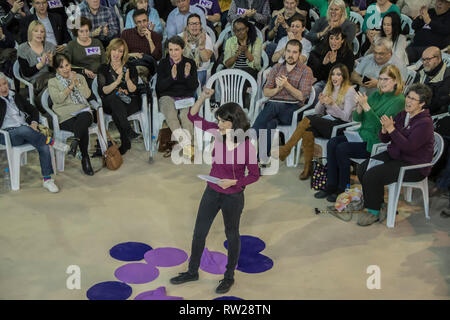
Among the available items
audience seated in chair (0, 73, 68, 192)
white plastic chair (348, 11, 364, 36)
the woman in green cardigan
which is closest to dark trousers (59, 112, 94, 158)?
audience seated in chair (0, 73, 68, 192)

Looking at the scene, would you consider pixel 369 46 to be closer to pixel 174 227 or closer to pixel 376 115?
pixel 376 115

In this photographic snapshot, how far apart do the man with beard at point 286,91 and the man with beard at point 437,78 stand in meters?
1.11

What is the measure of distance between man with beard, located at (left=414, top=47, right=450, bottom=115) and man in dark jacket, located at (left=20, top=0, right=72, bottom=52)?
160 inches

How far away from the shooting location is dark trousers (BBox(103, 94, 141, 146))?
574 centimetres

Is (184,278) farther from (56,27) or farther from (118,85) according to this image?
(56,27)

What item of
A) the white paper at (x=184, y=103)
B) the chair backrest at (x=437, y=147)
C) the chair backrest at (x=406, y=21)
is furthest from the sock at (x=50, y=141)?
the chair backrest at (x=406, y=21)

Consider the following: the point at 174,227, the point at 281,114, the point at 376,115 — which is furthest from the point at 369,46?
the point at 174,227

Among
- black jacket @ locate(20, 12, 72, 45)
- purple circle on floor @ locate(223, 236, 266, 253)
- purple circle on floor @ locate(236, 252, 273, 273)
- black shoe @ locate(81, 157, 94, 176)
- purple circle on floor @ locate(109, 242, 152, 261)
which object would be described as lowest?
purple circle on floor @ locate(236, 252, 273, 273)

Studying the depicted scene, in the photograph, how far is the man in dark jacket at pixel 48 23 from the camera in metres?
6.55

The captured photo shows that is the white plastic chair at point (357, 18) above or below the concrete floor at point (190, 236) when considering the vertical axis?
above

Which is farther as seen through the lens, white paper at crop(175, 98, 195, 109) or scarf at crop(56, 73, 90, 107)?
white paper at crop(175, 98, 195, 109)

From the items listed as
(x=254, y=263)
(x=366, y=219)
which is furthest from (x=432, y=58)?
(x=254, y=263)

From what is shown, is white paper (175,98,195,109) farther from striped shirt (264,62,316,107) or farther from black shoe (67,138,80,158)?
black shoe (67,138,80,158)

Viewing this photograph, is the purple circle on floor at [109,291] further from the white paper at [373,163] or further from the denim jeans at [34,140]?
the white paper at [373,163]
